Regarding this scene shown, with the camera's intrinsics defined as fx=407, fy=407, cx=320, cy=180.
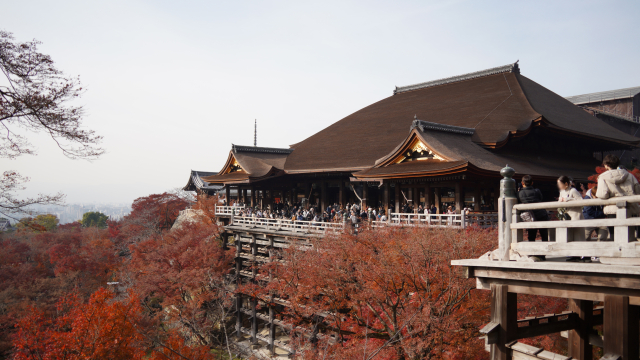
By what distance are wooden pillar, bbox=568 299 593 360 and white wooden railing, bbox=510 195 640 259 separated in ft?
6.68

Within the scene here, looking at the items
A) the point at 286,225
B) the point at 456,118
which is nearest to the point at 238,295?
the point at 286,225

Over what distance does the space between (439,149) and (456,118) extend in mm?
7864

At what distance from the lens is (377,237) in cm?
1489

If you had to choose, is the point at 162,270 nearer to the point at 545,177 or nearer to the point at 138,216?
the point at 545,177

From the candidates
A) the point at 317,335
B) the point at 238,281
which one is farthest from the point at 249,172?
the point at 317,335

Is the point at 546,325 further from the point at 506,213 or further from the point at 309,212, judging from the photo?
the point at 309,212

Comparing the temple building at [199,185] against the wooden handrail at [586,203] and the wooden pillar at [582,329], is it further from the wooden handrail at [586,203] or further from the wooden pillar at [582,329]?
the wooden handrail at [586,203]

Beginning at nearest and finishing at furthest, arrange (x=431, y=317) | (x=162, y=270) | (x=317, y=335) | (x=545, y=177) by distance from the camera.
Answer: (x=431, y=317) → (x=317, y=335) → (x=545, y=177) → (x=162, y=270)

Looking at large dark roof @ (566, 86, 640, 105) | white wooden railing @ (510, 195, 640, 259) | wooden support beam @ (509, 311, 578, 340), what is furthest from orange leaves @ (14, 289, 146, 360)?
large dark roof @ (566, 86, 640, 105)

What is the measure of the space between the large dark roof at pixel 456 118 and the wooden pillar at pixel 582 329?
48.6 ft

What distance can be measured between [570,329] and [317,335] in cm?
1226

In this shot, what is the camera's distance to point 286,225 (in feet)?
72.0

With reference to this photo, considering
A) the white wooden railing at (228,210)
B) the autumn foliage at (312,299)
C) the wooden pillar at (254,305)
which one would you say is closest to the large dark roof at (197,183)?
the autumn foliage at (312,299)

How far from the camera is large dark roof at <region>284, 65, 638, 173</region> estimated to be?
22.3m
